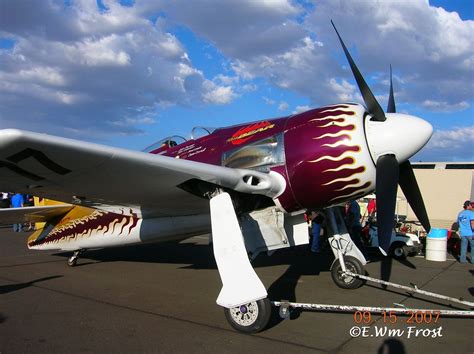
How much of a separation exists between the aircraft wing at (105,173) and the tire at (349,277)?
2141 millimetres

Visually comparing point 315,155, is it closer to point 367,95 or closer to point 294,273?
point 367,95

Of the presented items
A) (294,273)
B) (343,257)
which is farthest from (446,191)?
(343,257)

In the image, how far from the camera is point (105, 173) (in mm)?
4418

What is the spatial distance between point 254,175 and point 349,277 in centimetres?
255

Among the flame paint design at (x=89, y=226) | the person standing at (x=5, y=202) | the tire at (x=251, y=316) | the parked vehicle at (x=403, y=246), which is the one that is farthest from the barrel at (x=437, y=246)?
the person standing at (x=5, y=202)

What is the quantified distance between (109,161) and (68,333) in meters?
1.86

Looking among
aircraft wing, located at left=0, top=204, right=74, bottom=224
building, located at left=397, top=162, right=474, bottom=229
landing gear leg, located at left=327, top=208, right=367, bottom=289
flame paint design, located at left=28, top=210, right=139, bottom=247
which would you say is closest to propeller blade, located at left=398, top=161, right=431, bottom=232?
landing gear leg, located at left=327, top=208, right=367, bottom=289

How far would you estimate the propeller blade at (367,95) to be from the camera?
499 centimetres

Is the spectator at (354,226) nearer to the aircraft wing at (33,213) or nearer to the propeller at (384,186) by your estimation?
the propeller at (384,186)

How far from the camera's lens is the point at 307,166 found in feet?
16.0

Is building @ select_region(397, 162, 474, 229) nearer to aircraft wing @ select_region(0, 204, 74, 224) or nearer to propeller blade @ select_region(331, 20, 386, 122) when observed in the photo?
aircraft wing @ select_region(0, 204, 74, 224)

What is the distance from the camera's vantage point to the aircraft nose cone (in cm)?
478

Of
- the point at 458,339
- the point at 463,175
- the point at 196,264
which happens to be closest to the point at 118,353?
the point at 458,339

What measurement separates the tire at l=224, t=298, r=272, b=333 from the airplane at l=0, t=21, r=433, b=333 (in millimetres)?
10
